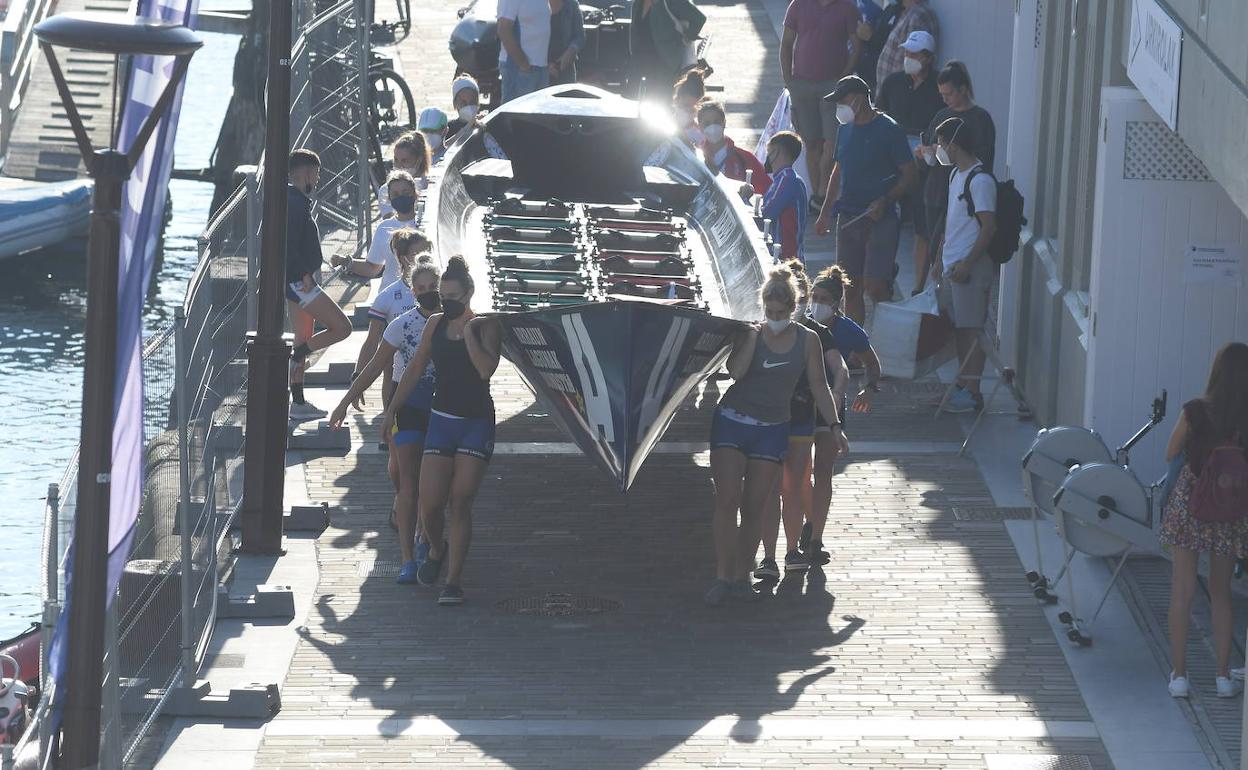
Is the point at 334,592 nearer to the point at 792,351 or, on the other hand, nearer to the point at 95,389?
the point at 792,351

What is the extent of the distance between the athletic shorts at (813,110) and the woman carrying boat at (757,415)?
9.81 meters

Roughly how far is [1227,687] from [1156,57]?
13.1 feet

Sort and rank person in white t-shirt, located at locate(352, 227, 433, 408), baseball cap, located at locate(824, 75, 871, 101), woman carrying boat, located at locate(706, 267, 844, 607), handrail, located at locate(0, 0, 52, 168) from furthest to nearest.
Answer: handrail, located at locate(0, 0, 52, 168) → baseball cap, located at locate(824, 75, 871, 101) → person in white t-shirt, located at locate(352, 227, 433, 408) → woman carrying boat, located at locate(706, 267, 844, 607)

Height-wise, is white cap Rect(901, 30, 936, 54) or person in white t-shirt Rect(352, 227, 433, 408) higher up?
white cap Rect(901, 30, 936, 54)

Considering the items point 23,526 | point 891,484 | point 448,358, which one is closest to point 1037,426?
point 891,484

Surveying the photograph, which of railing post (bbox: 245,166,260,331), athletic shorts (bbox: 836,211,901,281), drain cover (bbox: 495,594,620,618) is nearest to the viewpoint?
drain cover (bbox: 495,594,620,618)

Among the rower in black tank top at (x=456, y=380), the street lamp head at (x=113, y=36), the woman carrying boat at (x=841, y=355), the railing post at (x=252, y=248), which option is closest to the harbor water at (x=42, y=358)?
the railing post at (x=252, y=248)

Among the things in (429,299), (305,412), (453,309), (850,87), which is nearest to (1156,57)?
(850,87)

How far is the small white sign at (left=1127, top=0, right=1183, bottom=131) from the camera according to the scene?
11938mm

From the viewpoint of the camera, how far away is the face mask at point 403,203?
51.0 ft

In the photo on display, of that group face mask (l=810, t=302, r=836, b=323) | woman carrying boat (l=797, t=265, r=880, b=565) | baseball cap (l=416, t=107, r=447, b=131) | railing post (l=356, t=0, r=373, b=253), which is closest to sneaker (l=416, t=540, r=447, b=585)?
woman carrying boat (l=797, t=265, r=880, b=565)

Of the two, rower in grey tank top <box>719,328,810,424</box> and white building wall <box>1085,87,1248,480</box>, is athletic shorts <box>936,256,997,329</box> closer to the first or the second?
white building wall <box>1085,87,1248,480</box>

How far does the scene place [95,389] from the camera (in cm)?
752

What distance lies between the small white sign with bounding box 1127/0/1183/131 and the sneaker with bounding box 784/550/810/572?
133 inches
